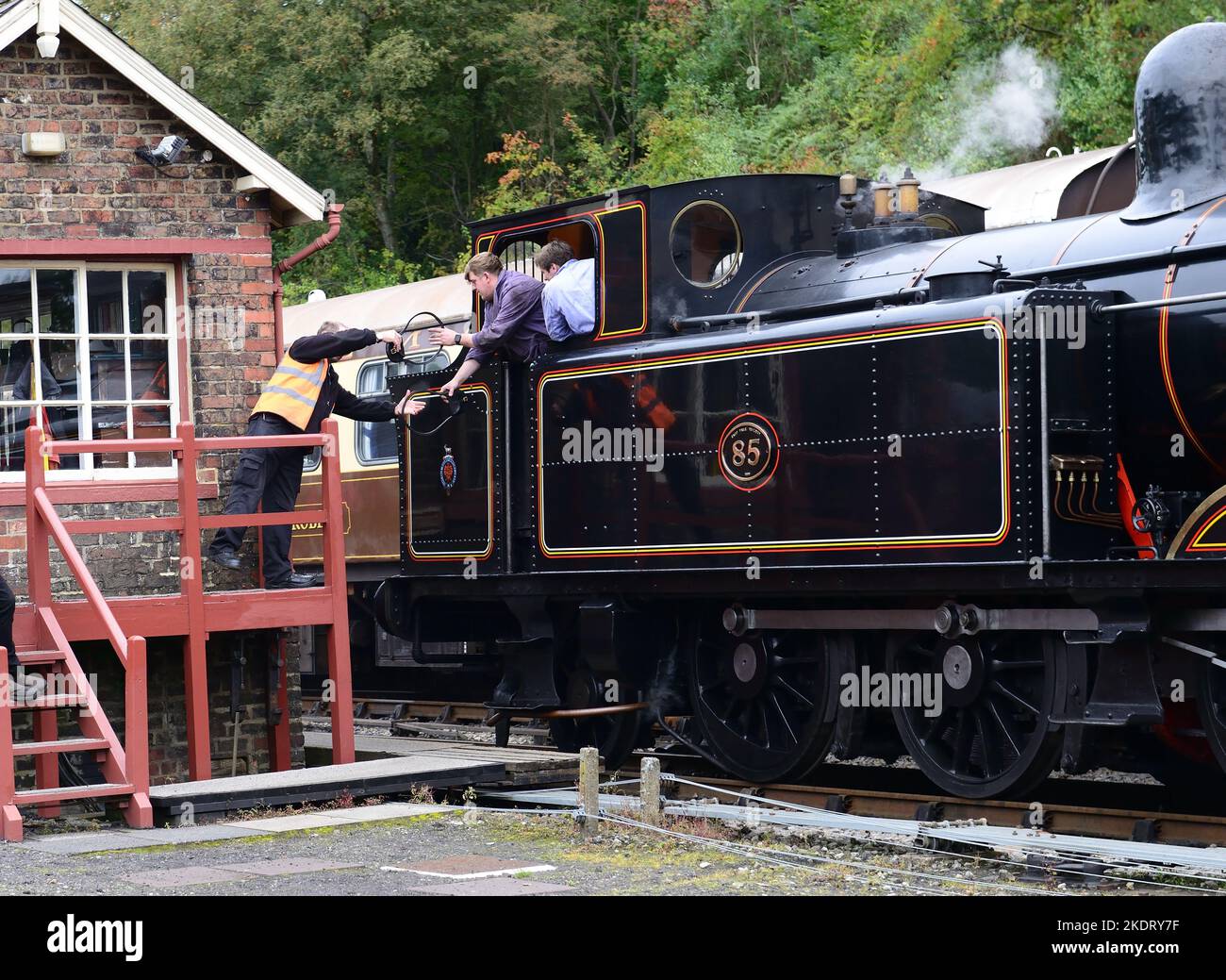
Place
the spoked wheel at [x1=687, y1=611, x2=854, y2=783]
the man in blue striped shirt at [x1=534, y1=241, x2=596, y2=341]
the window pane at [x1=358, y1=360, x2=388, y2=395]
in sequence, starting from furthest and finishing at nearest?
the window pane at [x1=358, y1=360, x2=388, y2=395] → the man in blue striped shirt at [x1=534, y1=241, x2=596, y2=341] → the spoked wheel at [x1=687, y1=611, x2=854, y2=783]

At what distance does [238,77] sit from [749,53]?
889 centimetres

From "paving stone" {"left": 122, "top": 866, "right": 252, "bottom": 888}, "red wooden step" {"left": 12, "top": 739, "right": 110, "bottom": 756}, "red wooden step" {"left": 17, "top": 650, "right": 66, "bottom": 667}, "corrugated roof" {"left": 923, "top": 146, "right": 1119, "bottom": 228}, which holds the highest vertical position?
"corrugated roof" {"left": 923, "top": 146, "right": 1119, "bottom": 228}

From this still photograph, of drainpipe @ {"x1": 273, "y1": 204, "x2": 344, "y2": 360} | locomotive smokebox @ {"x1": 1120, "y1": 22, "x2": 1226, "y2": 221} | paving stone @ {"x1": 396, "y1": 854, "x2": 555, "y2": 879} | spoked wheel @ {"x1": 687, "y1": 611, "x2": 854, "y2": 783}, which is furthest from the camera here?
drainpipe @ {"x1": 273, "y1": 204, "x2": 344, "y2": 360}

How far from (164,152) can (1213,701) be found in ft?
22.0

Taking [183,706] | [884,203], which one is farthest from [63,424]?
[884,203]

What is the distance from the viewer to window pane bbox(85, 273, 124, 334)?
10828 mm

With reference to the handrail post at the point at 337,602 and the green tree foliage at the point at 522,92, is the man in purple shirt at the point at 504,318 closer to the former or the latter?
the handrail post at the point at 337,602

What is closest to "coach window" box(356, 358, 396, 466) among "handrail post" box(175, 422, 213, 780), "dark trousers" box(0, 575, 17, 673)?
"handrail post" box(175, 422, 213, 780)

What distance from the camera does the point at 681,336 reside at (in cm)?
1034

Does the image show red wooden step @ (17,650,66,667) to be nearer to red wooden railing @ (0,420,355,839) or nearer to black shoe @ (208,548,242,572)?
red wooden railing @ (0,420,355,839)

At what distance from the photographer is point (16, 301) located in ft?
35.0

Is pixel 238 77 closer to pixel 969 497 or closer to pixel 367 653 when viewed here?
pixel 367 653

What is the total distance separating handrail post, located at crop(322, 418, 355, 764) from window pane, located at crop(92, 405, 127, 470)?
1.37m

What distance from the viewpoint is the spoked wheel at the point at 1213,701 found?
8047 millimetres
